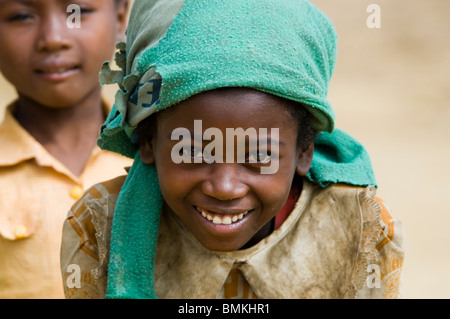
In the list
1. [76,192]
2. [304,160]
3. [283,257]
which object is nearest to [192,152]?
[304,160]

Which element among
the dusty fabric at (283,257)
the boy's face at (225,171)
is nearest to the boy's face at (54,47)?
the dusty fabric at (283,257)

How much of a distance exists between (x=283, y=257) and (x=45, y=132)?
136cm

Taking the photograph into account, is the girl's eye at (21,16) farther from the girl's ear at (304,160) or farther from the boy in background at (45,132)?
the girl's ear at (304,160)

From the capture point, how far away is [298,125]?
1.85 metres

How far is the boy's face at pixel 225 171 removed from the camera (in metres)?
1.70

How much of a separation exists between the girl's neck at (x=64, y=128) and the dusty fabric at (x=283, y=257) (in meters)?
0.91

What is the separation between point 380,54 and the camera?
6629 millimetres

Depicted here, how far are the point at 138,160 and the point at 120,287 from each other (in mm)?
363

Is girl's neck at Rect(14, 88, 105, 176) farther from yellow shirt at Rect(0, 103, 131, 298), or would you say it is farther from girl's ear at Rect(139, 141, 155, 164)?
girl's ear at Rect(139, 141, 155, 164)

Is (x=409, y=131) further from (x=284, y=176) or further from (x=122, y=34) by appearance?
(x=284, y=176)

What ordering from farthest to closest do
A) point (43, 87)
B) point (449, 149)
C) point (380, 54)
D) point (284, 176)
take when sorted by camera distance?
point (380, 54) → point (449, 149) → point (43, 87) → point (284, 176)

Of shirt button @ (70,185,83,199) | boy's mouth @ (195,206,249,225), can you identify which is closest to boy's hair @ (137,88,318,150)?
boy's mouth @ (195,206,249,225)

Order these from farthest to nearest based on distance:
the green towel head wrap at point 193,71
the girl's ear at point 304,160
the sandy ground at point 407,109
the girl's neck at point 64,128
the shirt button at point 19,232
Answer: the sandy ground at point 407,109 < the girl's neck at point 64,128 < the shirt button at point 19,232 < the girl's ear at point 304,160 < the green towel head wrap at point 193,71
